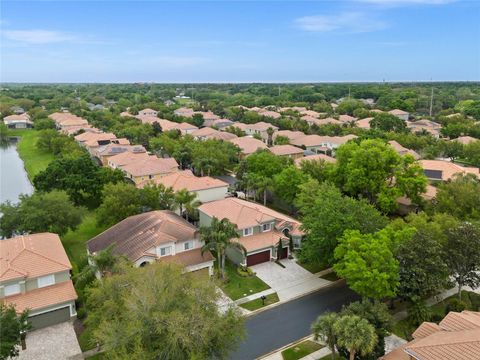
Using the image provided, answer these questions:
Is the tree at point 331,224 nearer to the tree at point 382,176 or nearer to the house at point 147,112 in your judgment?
the tree at point 382,176

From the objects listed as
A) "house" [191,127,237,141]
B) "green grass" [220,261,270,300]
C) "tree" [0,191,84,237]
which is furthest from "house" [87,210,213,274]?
"house" [191,127,237,141]

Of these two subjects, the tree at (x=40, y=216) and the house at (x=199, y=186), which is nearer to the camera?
the tree at (x=40, y=216)

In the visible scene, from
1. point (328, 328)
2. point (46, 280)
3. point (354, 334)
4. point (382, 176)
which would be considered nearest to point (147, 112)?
point (382, 176)

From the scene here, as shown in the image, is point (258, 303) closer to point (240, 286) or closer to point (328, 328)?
point (240, 286)

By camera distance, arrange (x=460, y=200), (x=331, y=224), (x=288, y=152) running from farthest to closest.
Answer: (x=288, y=152) < (x=460, y=200) < (x=331, y=224)

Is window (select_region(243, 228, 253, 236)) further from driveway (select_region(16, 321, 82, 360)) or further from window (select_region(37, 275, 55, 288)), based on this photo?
window (select_region(37, 275, 55, 288))

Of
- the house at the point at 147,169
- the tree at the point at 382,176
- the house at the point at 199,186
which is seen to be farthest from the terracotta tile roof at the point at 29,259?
the tree at the point at 382,176
